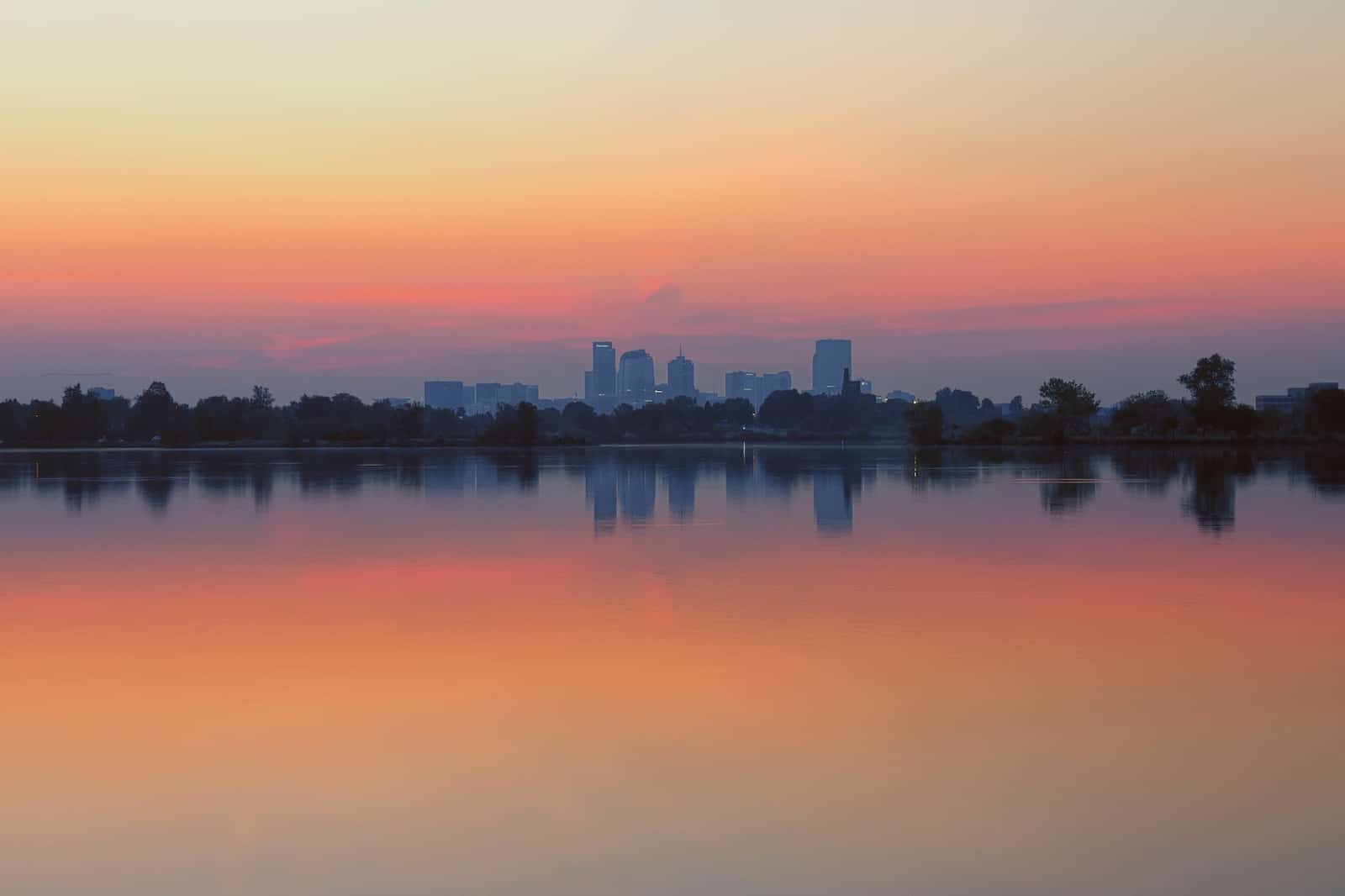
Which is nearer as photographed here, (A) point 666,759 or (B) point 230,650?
(A) point 666,759

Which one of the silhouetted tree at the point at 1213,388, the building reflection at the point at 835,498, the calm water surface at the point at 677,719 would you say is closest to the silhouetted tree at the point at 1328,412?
the silhouetted tree at the point at 1213,388

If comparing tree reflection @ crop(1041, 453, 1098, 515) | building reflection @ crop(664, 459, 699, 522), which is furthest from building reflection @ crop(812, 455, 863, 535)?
tree reflection @ crop(1041, 453, 1098, 515)

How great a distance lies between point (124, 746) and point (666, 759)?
500 cm

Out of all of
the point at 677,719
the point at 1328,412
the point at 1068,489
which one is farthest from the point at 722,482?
the point at 1328,412

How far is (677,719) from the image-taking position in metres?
11.2

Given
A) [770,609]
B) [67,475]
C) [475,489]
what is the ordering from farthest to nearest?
[67,475] < [475,489] < [770,609]

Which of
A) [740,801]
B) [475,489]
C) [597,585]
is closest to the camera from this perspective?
[740,801]

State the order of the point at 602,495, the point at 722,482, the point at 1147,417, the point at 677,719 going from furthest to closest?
the point at 1147,417
the point at 722,482
the point at 602,495
the point at 677,719

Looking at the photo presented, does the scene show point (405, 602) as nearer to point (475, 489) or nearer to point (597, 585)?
point (597, 585)

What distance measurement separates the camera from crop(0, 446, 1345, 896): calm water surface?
25.6ft

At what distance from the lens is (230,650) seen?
14852 millimetres

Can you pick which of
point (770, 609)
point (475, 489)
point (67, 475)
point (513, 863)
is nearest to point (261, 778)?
point (513, 863)

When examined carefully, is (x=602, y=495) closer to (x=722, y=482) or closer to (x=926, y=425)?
(x=722, y=482)

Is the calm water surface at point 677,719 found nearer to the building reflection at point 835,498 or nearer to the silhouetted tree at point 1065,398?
the building reflection at point 835,498
